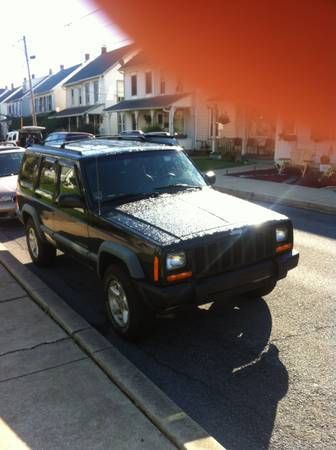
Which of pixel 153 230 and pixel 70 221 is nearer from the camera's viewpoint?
pixel 153 230

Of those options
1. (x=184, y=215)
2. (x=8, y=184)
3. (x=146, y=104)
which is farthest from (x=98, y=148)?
(x=146, y=104)

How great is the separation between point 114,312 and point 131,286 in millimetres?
550

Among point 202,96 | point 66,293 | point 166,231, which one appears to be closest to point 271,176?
point 66,293

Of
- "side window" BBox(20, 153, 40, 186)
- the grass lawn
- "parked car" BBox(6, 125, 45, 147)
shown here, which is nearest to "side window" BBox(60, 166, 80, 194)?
"side window" BBox(20, 153, 40, 186)

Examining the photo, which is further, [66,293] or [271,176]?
[271,176]

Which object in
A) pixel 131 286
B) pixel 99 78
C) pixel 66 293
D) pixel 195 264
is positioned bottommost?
pixel 66 293

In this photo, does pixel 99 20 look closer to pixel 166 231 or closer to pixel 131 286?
pixel 166 231

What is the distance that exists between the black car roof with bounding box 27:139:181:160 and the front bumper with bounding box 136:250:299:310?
206 centimetres

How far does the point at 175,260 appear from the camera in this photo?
408 cm

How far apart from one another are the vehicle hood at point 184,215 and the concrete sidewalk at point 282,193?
7241mm

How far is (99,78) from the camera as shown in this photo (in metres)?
42.2

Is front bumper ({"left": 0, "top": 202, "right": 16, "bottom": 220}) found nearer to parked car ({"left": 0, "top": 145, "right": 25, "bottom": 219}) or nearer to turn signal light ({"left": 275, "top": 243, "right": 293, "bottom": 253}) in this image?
parked car ({"left": 0, "top": 145, "right": 25, "bottom": 219})

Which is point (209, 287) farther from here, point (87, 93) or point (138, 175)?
point (87, 93)

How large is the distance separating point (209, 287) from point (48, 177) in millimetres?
3323
